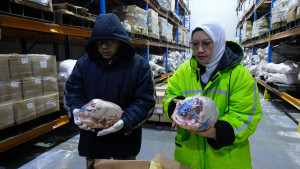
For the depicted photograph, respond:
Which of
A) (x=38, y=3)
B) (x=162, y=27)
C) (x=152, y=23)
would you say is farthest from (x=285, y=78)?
(x=38, y=3)

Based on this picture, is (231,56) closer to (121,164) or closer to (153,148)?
(121,164)

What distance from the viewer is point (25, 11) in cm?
222

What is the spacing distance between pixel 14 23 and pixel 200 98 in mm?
2115

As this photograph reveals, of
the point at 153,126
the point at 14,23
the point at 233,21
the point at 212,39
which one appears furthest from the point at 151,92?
the point at 233,21

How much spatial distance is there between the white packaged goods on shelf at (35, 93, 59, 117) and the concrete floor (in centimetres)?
58

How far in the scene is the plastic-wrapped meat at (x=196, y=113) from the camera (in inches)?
39.4

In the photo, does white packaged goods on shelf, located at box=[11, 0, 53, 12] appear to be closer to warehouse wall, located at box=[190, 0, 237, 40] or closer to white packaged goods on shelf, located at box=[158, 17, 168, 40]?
white packaged goods on shelf, located at box=[158, 17, 168, 40]

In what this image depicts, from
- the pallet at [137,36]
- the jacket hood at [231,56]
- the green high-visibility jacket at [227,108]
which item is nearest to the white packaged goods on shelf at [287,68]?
the pallet at [137,36]

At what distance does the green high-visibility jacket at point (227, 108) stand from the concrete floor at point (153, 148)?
1.43 meters

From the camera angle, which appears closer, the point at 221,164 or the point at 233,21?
the point at 221,164

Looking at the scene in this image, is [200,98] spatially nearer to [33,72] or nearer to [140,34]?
[33,72]

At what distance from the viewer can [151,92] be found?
1411 millimetres

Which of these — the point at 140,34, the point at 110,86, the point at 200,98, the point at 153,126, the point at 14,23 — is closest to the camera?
the point at 200,98

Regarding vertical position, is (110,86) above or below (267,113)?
above
